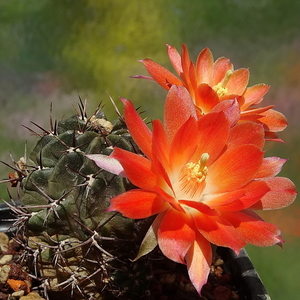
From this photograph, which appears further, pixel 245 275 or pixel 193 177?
pixel 245 275

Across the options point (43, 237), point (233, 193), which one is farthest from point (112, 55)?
point (233, 193)

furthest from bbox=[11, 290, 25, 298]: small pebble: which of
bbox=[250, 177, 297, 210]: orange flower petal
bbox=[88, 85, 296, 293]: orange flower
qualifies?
bbox=[250, 177, 297, 210]: orange flower petal

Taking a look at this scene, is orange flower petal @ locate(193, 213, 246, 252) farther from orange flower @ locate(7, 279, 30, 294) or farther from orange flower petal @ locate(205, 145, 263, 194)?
orange flower @ locate(7, 279, 30, 294)

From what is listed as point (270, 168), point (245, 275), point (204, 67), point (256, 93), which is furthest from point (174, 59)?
point (245, 275)

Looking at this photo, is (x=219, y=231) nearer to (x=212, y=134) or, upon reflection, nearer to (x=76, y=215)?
(x=212, y=134)

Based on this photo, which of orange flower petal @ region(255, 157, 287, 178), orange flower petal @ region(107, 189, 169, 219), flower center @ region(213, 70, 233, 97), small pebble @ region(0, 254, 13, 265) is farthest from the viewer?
small pebble @ region(0, 254, 13, 265)

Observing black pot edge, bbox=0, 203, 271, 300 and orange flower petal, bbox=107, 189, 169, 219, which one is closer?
orange flower petal, bbox=107, 189, 169, 219

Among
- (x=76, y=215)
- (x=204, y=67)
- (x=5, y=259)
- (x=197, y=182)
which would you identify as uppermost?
(x=204, y=67)

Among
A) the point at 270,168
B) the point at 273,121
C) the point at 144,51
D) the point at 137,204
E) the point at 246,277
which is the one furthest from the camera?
the point at 144,51
